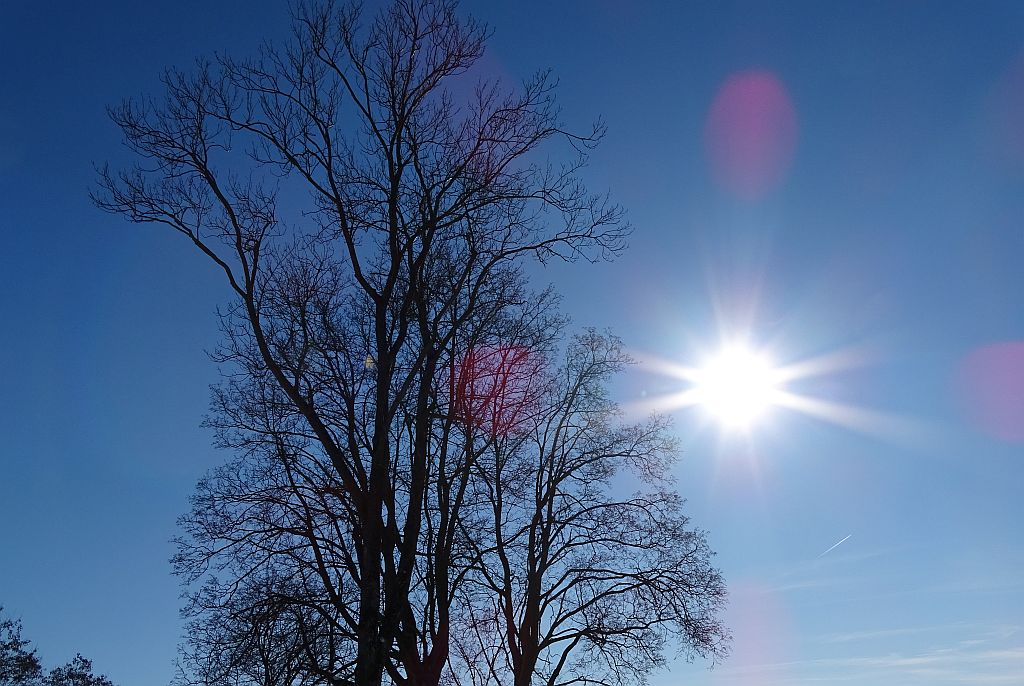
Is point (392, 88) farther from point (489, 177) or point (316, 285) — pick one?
point (316, 285)

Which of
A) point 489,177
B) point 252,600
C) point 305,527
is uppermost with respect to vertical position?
point 489,177

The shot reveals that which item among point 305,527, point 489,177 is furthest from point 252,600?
point 489,177

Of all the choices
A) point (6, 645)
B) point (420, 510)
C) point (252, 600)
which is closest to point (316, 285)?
point (420, 510)

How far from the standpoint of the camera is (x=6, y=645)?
3903cm

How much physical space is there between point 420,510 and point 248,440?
3235mm

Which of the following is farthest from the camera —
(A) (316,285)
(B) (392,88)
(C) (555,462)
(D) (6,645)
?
(D) (6,645)

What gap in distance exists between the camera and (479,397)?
15680 mm

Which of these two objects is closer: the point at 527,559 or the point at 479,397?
the point at 479,397

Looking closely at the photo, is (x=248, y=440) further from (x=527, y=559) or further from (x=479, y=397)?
(x=527, y=559)

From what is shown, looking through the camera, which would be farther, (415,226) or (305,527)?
(415,226)

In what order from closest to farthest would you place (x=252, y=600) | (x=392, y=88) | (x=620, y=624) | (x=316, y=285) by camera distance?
(x=252, y=600) < (x=392, y=88) < (x=316, y=285) < (x=620, y=624)

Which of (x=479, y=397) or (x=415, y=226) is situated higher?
(x=415, y=226)

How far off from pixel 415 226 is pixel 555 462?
7.87 m

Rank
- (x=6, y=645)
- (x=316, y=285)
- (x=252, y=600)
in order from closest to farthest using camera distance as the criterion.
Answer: (x=252, y=600) < (x=316, y=285) < (x=6, y=645)
